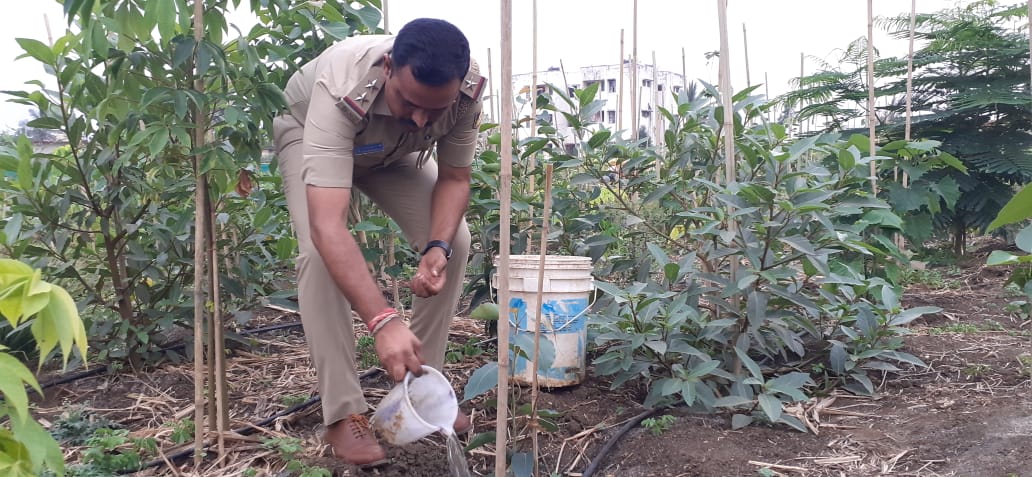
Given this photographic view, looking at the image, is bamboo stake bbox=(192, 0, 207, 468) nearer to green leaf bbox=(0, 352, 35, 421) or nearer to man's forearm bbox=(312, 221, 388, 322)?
man's forearm bbox=(312, 221, 388, 322)

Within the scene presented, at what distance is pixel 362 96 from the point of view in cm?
178

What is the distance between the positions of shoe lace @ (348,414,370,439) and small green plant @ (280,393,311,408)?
0.51 metres

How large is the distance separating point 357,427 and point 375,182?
728 mm

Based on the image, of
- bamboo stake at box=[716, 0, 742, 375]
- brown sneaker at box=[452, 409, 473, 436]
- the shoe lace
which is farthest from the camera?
bamboo stake at box=[716, 0, 742, 375]

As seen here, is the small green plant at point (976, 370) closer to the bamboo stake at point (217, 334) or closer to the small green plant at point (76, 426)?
the bamboo stake at point (217, 334)

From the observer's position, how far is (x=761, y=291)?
87.4 inches

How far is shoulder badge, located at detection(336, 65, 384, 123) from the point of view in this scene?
177 cm

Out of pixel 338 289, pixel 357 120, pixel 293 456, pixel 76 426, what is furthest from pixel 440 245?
pixel 76 426

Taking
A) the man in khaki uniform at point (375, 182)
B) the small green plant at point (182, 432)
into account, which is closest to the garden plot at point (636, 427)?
the small green plant at point (182, 432)

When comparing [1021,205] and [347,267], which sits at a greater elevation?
[1021,205]

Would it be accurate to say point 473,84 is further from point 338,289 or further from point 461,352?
point 461,352

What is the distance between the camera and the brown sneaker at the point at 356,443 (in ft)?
5.94

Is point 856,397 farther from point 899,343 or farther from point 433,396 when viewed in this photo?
point 433,396

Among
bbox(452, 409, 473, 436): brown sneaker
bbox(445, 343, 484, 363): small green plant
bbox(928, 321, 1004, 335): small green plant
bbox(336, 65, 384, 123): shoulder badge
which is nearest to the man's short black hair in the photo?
bbox(336, 65, 384, 123): shoulder badge
